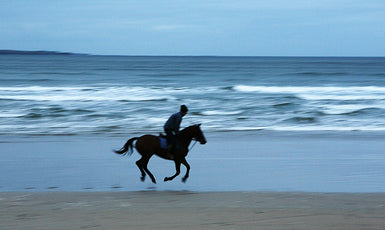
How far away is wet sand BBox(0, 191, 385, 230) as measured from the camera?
686cm

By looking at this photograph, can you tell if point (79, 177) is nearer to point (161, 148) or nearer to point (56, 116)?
point (161, 148)

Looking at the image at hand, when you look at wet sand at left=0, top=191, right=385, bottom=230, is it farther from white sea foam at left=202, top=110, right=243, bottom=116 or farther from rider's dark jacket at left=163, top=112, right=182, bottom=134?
white sea foam at left=202, top=110, right=243, bottom=116

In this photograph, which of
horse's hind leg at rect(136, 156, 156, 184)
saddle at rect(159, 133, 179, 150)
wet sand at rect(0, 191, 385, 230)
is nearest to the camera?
wet sand at rect(0, 191, 385, 230)

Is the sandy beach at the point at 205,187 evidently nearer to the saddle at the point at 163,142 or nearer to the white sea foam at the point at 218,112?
the saddle at the point at 163,142

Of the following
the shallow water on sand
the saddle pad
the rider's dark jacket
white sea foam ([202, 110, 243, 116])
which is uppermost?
white sea foam ([202, 110, 243, 116])

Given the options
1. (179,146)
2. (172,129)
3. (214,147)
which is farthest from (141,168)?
(214,147)

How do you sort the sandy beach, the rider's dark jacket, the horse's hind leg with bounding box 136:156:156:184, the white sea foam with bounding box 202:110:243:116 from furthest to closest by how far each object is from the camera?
the white sea foam with bounding box 202:110:243:116
the horse's hind leg with bounding box 136:156:156:184
the rider's dark jacket
the sandy beach

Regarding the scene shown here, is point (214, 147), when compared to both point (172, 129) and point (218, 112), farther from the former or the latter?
point (218, 112)

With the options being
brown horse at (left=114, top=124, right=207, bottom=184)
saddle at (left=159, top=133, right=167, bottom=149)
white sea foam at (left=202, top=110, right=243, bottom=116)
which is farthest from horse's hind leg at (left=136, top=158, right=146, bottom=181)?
white sea foam at (left=202, top=110, right=243, bottom=116)

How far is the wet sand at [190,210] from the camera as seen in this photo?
686 centimetres

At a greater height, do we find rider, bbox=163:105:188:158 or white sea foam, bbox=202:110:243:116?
white sea foam, bbox=202:110:243:116

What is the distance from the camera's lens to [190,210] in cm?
767

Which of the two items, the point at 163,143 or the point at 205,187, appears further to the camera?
the point at 163,143

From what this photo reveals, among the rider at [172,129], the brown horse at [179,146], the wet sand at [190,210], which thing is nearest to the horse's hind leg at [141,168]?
the brown horse at [179,146]
